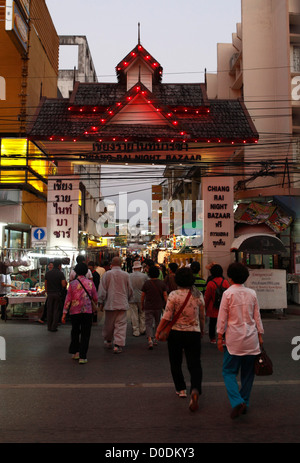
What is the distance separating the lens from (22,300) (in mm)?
12586

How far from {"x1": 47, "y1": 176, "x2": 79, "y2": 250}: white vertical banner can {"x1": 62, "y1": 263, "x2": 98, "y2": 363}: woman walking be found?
9.95m

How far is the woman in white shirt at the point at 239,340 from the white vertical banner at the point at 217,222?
12.7 meters

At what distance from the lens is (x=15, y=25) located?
20.0 m

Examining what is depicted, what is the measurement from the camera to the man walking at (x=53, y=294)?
11484mm

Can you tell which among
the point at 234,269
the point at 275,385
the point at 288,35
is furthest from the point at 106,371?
the point at 288,35

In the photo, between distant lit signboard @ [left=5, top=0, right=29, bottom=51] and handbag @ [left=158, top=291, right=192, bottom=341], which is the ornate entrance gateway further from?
handbag @ [left=158, top=291, right=192, bottom=341]

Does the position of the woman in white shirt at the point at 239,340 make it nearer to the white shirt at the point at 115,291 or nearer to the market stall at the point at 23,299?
the white shirt at the point at 115,291

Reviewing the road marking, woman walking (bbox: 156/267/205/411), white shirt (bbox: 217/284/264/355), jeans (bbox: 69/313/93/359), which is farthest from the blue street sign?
white shirt (bbox: 217/284/264/355)

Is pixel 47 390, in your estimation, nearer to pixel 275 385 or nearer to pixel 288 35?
pixel 275 385

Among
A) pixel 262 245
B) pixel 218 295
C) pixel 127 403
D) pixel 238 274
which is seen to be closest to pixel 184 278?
pixel 238 274

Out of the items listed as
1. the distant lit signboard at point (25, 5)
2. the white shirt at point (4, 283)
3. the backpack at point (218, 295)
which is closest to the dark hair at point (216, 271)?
the backpack at point (218, 295)

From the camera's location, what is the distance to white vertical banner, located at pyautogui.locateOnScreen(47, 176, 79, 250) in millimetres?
17828

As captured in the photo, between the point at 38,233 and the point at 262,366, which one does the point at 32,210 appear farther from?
the point at 262,366
